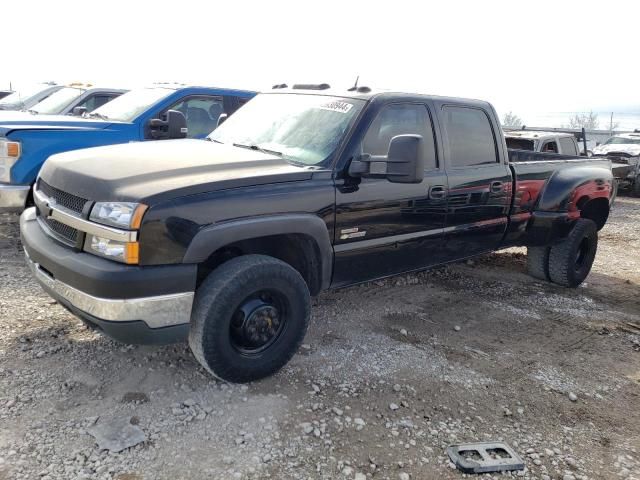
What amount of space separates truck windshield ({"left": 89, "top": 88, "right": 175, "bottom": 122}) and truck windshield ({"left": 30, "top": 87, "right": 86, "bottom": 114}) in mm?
1832

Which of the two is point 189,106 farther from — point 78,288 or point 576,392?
point 576,392

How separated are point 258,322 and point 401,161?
1.31 m

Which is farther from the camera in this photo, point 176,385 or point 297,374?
point 297,374

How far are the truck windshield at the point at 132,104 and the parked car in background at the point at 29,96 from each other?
512 centimetres

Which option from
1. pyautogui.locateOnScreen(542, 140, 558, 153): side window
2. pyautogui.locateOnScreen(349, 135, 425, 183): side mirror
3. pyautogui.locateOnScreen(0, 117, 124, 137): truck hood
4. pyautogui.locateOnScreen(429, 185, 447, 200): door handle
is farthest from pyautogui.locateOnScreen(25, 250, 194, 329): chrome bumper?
pyautogui.locateOnScreen(542, 140, 558, 153): side window

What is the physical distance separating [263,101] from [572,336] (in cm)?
318

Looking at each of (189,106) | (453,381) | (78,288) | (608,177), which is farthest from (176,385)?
(608,177)

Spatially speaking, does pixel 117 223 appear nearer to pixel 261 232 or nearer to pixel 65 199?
pixel 65 199

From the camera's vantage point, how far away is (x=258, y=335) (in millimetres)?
3389

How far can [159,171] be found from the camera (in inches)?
127

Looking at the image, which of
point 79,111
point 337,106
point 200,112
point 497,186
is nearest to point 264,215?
point 337,106

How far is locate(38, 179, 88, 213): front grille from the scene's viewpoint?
10.4 feet

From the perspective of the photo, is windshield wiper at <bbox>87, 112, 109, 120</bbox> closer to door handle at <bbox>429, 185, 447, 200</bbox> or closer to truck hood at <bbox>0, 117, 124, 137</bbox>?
truck hood at <bbox>0, 117, 124, 137</bbox>

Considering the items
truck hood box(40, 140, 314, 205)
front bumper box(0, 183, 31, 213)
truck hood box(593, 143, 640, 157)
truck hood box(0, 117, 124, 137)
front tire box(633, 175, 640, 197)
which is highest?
truck hood box(0, 117, 124, 137)
